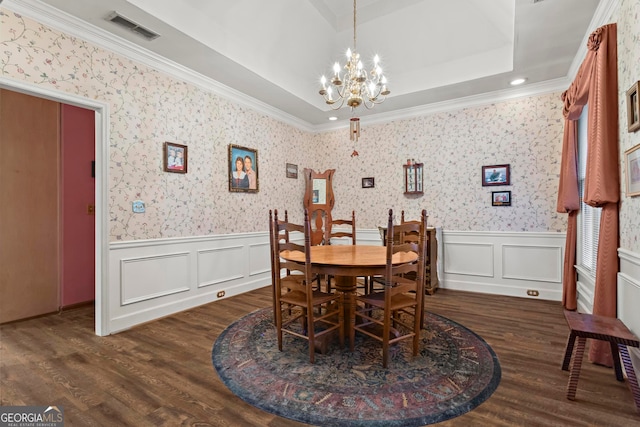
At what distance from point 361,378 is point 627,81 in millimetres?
2770

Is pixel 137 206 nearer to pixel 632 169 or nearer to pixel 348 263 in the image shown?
pixel 348 263

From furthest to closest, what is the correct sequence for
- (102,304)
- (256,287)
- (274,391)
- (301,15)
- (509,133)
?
(256,287) → (509,133) → (301,15) → (102,304) → (274,391)

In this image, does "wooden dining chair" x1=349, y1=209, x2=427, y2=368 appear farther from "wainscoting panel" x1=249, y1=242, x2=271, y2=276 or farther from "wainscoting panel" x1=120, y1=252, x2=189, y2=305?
"wainscoting panel" x1=249, y1=242, x2=271, y2=276

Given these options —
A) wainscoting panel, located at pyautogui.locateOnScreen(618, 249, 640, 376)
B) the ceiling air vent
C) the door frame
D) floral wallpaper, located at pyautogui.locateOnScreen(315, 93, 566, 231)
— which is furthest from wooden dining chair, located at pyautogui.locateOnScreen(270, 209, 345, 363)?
floral wallpaper, located at pyautogui.locateOnScreen(315, 93, 566, 231)

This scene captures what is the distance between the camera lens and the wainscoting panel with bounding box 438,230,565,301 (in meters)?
3.97

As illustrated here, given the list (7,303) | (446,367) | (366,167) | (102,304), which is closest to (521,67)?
(366,167)

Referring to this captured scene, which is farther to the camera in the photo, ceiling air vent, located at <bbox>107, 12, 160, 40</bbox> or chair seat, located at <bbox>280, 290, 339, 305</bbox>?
ceiling air vent, located at <bbox>107, 12, 160, 40</bbox>

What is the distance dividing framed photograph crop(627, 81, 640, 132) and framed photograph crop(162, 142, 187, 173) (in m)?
4.06

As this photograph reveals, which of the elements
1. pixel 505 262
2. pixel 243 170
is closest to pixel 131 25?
pixel 243 170

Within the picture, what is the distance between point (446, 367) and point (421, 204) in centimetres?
302

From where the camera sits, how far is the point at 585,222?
132 inches

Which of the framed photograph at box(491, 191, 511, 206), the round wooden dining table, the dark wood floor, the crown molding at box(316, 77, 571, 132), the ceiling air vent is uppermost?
the ceiling air vent

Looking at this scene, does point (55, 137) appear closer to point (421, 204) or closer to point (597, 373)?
point (421, 204)

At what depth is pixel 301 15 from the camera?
388 centimetres
